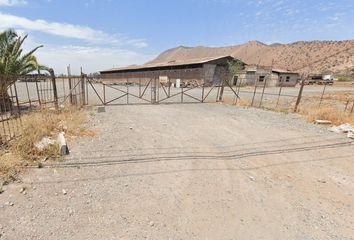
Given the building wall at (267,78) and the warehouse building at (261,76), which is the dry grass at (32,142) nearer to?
the warehouse building at (261,76)

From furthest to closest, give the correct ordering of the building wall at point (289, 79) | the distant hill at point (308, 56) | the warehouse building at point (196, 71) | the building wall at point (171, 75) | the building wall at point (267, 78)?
1. the distant hill at point (308, 56)
2. the building wall at point (289, 79)
3. the building wall at point (267, 78)
4. the building wall at point (171, 75)
5. the warehouse building at point (196, 71)

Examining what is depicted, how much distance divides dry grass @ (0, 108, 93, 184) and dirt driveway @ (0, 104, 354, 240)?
463 millimetres

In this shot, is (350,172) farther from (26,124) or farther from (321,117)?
(26,124)

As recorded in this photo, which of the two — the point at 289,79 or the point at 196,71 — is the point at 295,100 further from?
the point at 289,79

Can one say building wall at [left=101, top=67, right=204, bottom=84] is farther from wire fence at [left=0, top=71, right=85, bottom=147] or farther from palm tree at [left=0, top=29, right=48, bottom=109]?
palm tree at [left=0, top=29, right=48, bottom=109]

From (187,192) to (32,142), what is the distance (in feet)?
14.0

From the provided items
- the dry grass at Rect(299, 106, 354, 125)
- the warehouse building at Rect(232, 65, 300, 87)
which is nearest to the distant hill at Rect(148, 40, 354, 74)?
the warehouse building at Rect(232, 65, 300, 87)

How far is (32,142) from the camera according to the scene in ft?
19.0

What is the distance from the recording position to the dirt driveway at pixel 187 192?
3396 mm

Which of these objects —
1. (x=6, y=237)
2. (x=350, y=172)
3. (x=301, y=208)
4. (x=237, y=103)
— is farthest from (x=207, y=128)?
(x=237, y=103)

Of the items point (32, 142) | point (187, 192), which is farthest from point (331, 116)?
point (32, 142)

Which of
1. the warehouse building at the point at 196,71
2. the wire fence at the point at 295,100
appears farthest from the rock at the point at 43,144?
the warehouse building at the point at 196,71

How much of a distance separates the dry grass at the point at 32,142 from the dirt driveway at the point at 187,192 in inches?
18.2

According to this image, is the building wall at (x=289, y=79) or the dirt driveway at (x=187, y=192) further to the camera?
the building wall at (x=289, y=79)
